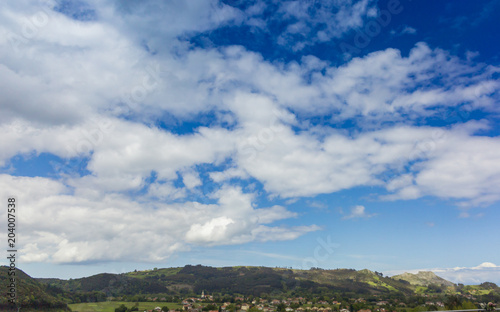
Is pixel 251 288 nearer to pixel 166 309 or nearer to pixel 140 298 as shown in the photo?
pixel 140 298

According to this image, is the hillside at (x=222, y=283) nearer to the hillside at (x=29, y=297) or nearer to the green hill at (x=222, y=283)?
the green hill at (x=222, y=283)

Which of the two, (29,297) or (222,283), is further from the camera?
(222,283)

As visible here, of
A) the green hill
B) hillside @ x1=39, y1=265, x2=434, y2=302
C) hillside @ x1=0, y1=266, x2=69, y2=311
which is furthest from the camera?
the green hill

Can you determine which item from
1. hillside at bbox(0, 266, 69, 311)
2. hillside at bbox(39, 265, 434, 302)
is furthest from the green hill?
hillside at bbox(0, 266, 69, 311)

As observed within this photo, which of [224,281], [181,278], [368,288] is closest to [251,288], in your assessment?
[224,281]

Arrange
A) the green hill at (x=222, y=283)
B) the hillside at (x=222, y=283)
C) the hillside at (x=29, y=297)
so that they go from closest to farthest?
the hillside at (x=29, y=297), the hillside at (x=222, y=283), the green hill at (x=222, y=283)

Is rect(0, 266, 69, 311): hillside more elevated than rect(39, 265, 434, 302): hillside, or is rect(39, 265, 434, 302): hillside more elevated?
rect(0, 266, 69, 311): hillside

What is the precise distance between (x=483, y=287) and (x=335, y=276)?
6464cm

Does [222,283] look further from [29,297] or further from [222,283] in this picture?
[29,297]

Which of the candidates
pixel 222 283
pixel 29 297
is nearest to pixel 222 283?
pixel 222 283

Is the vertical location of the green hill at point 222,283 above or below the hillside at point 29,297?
below

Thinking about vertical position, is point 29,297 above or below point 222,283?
above

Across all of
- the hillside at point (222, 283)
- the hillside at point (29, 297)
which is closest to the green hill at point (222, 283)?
the hillside at point (222, 283)

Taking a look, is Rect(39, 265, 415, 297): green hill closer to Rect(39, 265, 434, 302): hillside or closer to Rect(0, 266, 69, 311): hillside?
Rect(39, 265, 434, 302): hillside
